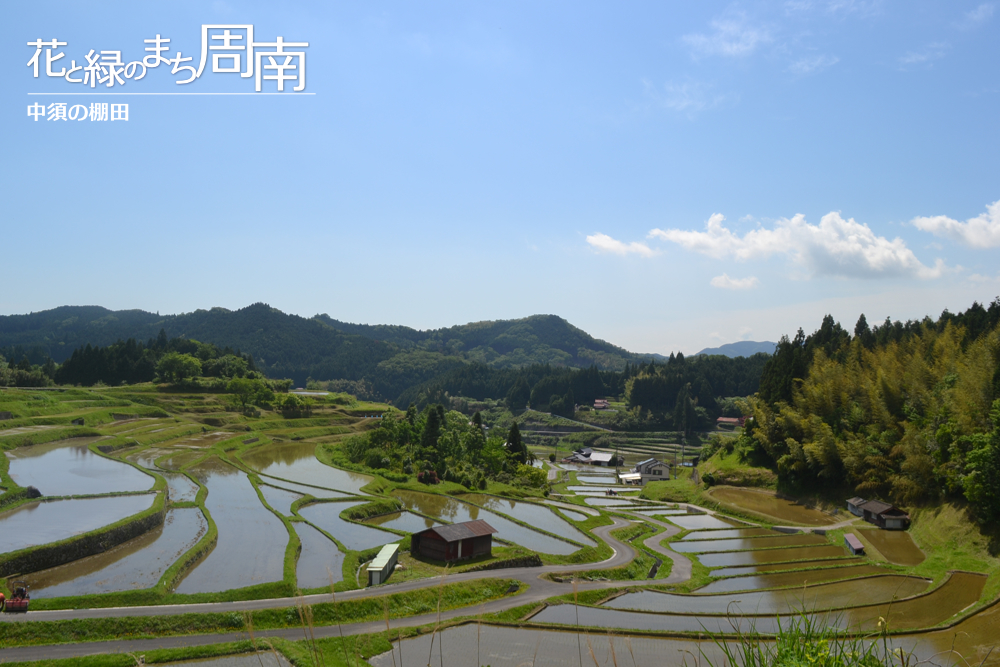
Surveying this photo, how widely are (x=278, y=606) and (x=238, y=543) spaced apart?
928 cm

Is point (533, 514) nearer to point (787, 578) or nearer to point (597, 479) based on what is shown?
point (787, 578)

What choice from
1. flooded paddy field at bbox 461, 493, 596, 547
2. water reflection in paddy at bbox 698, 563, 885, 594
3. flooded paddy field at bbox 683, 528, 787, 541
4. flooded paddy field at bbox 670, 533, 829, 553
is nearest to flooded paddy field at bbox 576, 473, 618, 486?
flooded paddy field at bbox 461, 493, 596, 547

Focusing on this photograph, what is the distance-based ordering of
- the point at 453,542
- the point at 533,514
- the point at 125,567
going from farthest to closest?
the point at 533,514, the point at 453,542, the point at 125,567

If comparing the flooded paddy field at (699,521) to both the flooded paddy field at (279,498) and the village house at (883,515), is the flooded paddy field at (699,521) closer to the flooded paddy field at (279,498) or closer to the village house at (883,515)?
the village house at (883,515)

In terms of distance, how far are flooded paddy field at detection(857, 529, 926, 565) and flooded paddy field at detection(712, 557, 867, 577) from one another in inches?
86.8

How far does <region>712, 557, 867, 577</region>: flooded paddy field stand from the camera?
31.8 meters

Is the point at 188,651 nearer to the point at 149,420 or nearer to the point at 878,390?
the point at 878,390

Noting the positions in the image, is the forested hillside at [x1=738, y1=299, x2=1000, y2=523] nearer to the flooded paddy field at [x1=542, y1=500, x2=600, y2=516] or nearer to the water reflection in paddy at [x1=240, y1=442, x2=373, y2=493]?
the flooded paddy field at [x1=542, y1=500, x2=600, y2=516]

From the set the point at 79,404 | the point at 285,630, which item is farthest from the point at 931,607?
the point at 79,404

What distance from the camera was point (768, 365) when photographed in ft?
219

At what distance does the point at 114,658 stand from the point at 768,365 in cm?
6420

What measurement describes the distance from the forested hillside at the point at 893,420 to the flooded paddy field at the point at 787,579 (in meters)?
7.36

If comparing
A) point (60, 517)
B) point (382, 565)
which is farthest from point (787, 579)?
point (60, 517)

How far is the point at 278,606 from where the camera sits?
22.3 m
